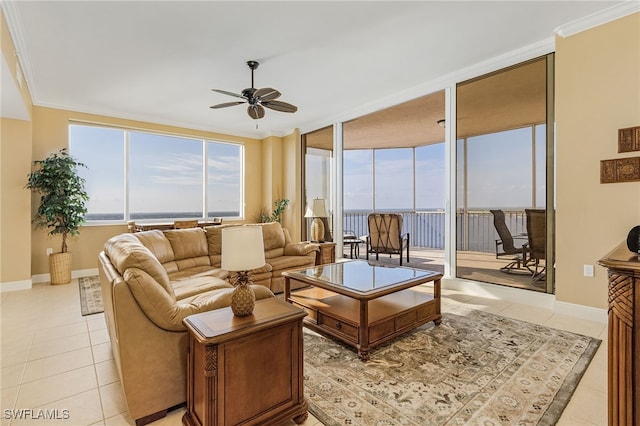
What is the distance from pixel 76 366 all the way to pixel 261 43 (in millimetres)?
3458

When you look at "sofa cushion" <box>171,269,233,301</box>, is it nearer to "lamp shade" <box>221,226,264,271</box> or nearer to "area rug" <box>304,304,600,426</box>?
"area rug" <box>304,304,600,426</box>

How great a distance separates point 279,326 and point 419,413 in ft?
3.16

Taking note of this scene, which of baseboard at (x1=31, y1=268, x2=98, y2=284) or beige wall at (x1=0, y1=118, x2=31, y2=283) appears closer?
beige wall at (x1=0, y1=118, x2=31, y2=283)

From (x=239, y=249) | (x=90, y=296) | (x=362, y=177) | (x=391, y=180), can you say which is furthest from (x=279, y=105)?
(x=391, y=180)

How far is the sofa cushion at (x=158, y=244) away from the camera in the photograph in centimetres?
353

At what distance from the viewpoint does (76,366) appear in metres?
2.31

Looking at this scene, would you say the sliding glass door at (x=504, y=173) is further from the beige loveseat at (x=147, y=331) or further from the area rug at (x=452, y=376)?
the beige loveseat at (x=147, y=331)

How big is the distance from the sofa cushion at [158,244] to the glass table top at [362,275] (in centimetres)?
164

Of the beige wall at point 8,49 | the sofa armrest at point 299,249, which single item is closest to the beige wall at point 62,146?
the beige wall at point 8,49

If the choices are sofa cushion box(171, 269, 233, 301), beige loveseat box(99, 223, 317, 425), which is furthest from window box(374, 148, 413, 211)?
beige loveseat box(99, 223, 317, 425)

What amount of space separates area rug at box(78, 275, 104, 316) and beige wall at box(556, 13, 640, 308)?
5302 millimetres

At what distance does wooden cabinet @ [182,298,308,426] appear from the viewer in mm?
1395

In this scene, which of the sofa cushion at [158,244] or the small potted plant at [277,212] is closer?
the sofa cushion at [158,244]

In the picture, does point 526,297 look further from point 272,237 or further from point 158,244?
point 158,244
